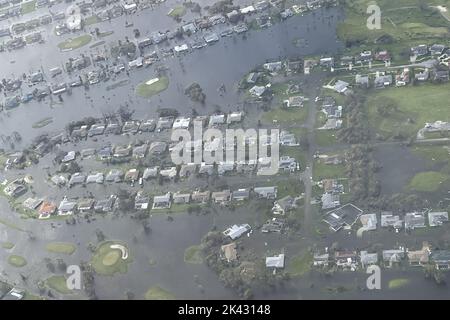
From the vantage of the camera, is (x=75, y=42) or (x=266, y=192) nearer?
(x=266, y=192)

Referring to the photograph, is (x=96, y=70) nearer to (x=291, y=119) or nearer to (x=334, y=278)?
(x=291, y=119)

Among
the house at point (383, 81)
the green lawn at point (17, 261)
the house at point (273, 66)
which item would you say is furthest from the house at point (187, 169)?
the house at point (383, 81)

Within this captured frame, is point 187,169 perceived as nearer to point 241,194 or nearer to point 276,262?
point 241,194

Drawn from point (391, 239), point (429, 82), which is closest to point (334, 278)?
point (391, 239)

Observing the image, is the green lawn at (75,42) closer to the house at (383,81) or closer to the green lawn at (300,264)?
the house at (383,81)

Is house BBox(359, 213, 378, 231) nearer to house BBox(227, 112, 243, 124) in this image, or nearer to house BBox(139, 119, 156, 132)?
house BBox(227, 112, 243, 124)

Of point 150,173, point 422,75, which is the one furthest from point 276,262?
point 422,75
